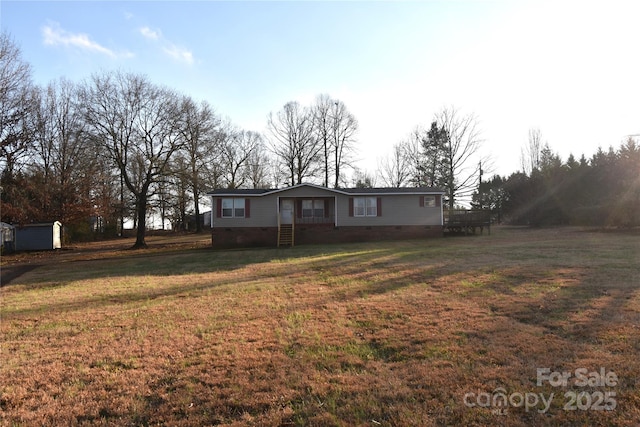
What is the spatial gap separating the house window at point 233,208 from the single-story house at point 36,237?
13504 millimetres

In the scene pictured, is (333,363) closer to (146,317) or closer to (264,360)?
(264,360)

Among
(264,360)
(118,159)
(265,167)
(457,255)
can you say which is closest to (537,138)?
(265,167)

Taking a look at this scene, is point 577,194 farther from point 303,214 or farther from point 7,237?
point 7,237

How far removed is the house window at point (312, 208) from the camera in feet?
83.6

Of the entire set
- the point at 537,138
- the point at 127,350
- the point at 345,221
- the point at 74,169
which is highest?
the point at 537,138

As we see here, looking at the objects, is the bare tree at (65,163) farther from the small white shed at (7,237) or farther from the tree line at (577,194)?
the tree line at (577,194)

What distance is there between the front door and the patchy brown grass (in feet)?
53.0

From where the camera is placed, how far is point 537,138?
4922 cm

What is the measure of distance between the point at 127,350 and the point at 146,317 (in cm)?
178

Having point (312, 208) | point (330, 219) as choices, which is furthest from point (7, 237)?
point (330, 219)

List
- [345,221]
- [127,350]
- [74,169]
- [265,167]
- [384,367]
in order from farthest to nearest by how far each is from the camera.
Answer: [265,167] < [74,169] < [345,221] < [127,350] < [384,367]

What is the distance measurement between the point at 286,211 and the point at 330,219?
9.78 feet

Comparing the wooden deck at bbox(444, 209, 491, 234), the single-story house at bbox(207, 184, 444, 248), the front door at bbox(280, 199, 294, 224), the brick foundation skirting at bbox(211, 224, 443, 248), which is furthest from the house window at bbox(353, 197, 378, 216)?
the wooden deck at bbox(444, 209, 491, 234)

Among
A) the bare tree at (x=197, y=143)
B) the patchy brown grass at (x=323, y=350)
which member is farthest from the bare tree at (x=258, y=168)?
the patchy brown grass at (x=323, y=350)
